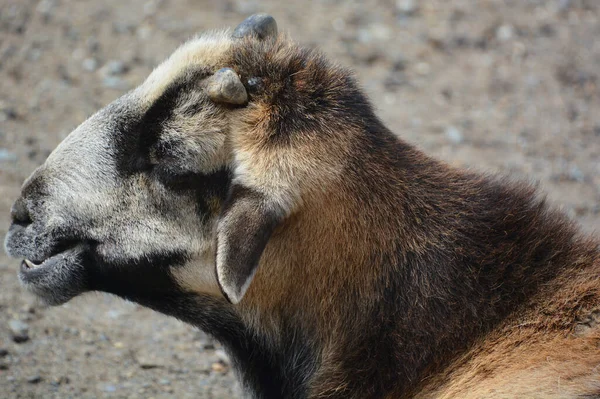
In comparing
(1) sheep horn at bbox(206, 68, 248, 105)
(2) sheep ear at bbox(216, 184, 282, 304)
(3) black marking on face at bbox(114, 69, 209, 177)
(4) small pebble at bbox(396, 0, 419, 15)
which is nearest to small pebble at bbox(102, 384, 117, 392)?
(3) black marking on face at bbox(114, 69, 209, 177)

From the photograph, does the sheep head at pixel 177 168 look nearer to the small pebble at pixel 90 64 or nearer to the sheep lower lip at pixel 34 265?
the sheep lower lip at pixel 34 265

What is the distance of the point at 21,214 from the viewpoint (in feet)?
15.9

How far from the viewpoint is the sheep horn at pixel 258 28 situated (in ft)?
16.4

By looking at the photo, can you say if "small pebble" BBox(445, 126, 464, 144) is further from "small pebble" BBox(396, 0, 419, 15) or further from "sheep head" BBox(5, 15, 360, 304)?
"sheep head" BBox(5, 15, 360, 304)

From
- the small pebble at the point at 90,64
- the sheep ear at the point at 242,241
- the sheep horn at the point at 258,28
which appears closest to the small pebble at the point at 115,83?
the small pebble at the point at 90,64

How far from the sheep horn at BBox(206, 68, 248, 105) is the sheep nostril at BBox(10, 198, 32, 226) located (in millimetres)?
1303

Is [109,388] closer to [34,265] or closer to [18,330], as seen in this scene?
[18,330]

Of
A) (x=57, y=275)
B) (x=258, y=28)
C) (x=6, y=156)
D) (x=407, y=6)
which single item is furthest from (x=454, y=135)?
(x=57, y=275)

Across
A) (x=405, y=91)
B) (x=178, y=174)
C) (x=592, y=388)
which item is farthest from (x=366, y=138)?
(x=405, y=91)

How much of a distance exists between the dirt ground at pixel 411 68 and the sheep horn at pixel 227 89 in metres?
3.27

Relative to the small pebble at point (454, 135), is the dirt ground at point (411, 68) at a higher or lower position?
higher

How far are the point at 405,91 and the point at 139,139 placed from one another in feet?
20.3

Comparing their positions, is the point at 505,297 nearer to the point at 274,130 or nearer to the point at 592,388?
the point at 592,388

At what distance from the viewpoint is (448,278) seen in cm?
447
